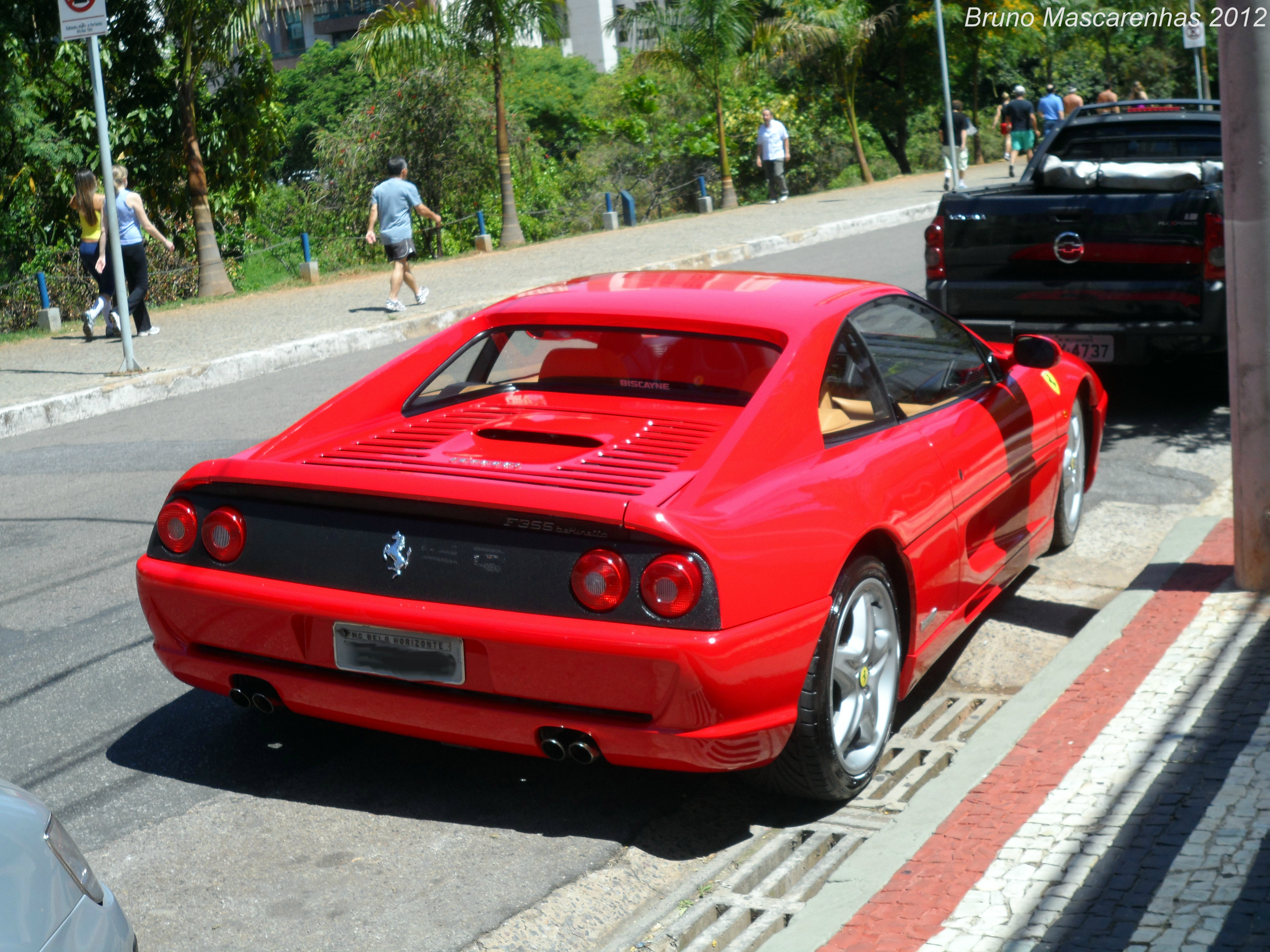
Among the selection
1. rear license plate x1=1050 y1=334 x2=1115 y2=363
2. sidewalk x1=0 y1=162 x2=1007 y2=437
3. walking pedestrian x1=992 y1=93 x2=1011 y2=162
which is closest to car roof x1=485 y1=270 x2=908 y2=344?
rear license plate x1=1050 y1=334 x2=1115 y2=363

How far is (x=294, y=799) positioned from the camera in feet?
12.9

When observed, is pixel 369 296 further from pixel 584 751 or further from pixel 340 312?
pixel 584 751

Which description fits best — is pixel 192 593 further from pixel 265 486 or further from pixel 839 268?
pixel 839 268

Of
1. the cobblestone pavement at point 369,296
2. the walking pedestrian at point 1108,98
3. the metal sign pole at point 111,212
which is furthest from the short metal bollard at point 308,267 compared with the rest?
the walking pedestrian at point 1108,98

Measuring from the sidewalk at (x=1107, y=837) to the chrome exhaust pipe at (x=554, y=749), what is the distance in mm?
682

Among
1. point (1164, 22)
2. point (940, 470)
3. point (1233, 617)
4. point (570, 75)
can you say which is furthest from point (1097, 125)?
point (570, 75)

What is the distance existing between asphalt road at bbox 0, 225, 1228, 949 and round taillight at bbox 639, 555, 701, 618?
766mm

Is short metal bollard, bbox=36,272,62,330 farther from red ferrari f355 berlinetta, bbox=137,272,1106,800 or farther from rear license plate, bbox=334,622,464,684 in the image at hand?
rear license plate, bbox=334,622,464,684

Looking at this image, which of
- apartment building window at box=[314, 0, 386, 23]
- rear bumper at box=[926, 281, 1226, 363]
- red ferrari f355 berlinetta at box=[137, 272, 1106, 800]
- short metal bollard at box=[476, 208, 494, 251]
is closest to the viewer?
red ferrari f355 berlinetta at box=[137, 272, 1106, 800]

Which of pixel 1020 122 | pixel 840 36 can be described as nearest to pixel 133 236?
pixel 1020 122

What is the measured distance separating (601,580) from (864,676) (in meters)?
0.97

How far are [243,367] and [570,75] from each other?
49.7 metres

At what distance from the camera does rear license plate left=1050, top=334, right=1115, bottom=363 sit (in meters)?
7.92

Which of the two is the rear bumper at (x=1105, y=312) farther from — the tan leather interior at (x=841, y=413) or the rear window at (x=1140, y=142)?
the tan leather interior at (x=841, y=413)
